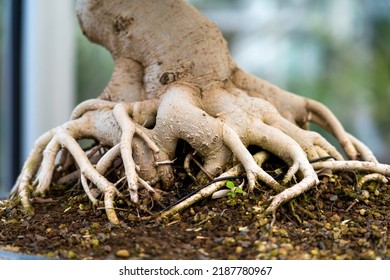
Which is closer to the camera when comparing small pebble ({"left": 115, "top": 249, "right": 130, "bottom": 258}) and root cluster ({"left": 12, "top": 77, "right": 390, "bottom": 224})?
small pebble ({"left": 115, "top": 249, "right": 130, "bottom": 258})

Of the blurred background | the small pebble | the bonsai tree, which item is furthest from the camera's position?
the blurred background

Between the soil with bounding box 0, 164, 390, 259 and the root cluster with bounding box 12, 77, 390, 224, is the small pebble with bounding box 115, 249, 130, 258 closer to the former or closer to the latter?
the soil with bounding box 0, 164, 390, 259

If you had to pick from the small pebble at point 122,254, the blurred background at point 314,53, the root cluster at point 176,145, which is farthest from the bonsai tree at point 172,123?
the blurred background at point 314,53

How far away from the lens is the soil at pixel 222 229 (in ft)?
4.24

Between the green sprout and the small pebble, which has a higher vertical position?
the green sprout

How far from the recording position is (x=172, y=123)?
5.63 feet

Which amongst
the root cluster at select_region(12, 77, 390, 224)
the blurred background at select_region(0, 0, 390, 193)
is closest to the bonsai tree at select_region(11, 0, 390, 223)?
the root cluster at select_region(12, 77, 390, 224)

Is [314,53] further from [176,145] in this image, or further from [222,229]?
[222,229]

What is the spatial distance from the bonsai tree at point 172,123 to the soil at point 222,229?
0.05m

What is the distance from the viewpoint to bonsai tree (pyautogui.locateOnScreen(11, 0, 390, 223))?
167cm

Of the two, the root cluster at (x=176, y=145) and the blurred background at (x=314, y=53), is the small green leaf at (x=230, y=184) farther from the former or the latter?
the blurred background at (x=314, y=53)

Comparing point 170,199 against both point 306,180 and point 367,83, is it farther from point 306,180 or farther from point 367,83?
point 367,83

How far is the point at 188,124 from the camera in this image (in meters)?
1.70

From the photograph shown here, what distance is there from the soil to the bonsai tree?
0.05 metres
